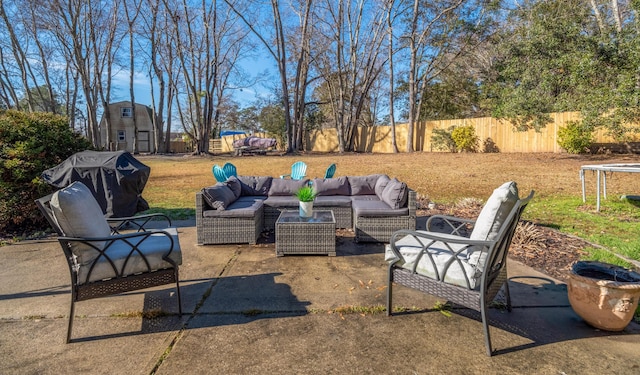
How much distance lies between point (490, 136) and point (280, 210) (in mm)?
14626

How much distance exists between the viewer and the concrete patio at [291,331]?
1.93 meters

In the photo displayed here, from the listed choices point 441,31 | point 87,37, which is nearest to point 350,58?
point 441,31

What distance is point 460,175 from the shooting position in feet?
36.2

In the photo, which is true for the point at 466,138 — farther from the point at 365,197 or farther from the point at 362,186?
the point at 365,197

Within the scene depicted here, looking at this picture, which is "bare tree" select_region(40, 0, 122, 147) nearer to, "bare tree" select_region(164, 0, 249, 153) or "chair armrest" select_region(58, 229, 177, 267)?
"bare tree" select_region(164, 0, 249, 153)

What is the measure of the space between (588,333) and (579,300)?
8.0 inches

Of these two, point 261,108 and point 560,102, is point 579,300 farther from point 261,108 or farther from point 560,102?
point 261,108

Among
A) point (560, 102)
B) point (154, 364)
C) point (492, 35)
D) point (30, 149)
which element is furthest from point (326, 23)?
point (154, 364)

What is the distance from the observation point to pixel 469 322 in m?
2.39

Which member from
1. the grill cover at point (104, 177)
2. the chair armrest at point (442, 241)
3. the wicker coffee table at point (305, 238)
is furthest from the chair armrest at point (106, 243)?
the grill cover at point (104, 177)

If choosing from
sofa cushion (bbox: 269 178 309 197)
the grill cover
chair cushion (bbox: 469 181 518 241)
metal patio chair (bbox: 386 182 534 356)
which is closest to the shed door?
the grill cover

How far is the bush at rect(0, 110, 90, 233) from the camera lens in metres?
4.59

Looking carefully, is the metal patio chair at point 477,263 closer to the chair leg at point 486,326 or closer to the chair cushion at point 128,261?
the chair leg at point 486,326

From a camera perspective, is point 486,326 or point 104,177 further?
point 104,177
